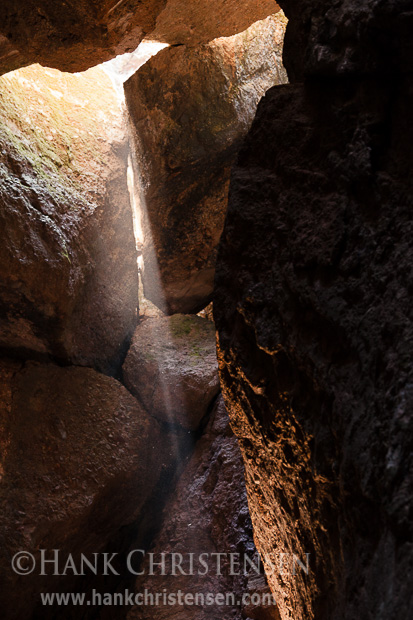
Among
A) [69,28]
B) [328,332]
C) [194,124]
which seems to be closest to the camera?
[328,332]

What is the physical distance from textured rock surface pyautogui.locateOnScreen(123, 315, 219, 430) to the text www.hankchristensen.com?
128cm

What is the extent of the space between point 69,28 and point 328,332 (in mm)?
2097

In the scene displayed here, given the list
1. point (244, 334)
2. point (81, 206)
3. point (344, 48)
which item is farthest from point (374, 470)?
point (81, 206)

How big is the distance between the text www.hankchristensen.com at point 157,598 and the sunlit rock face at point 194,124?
2640mm

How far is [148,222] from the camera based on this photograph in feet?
14.4

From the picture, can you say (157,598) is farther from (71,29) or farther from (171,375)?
(71,29)

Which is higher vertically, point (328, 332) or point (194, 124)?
point (194, 124)

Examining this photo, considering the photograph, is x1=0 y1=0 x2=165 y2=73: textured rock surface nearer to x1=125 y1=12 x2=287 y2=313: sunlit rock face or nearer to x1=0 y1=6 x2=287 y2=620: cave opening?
x1=0 y1=6 x2=287 y2=620: cave opening

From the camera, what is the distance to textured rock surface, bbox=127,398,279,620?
125 inches

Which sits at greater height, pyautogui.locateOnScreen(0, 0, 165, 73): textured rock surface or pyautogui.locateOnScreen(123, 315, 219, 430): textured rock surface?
pyautogui.locateOnScreen(0, 0, 165, 73): textured rock surface

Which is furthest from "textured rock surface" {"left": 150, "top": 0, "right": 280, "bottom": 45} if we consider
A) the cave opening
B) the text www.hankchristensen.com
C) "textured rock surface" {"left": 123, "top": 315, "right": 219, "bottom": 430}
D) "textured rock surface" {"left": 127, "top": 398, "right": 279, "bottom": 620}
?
the text www.hankchristensen.com

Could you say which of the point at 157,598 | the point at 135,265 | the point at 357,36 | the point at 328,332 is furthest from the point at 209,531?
the point at 357,36

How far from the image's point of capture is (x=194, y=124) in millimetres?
3977

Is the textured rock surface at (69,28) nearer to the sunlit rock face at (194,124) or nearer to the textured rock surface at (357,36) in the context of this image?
the textured rock surface at (357,36)
